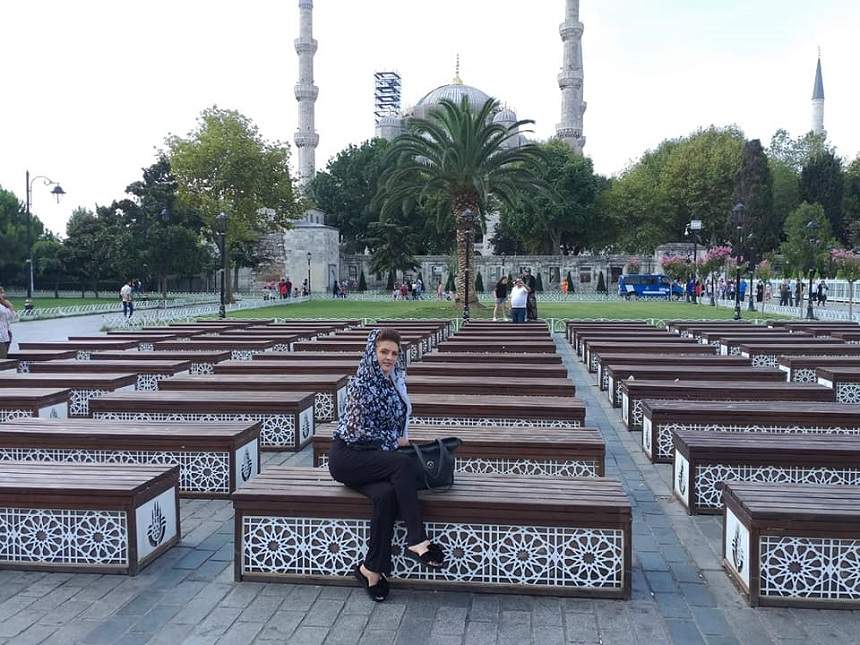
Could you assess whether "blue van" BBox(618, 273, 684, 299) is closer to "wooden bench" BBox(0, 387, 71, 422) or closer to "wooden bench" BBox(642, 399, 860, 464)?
"wooden bench" BBox(642, 399, 860, 464)

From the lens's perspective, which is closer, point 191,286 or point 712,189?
point 712,189

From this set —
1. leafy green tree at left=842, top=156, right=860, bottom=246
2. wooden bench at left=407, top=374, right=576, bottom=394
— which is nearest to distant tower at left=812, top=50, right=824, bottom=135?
leafy green tree at left=842, top=156, right=860, bottom=246

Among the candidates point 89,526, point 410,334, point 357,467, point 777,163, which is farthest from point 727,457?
point 777,163

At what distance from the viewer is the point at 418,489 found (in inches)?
179

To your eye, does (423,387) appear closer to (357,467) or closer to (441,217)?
(357,467)

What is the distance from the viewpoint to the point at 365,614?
418cm

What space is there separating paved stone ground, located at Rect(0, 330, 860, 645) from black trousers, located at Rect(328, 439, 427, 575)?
30cm

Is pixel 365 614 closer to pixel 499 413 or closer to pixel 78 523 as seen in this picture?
pixel 78 523

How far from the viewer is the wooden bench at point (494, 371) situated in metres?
9.77

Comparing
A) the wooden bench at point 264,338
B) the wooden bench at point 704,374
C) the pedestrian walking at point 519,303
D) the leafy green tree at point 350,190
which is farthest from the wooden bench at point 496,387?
the leafy green tree at point 350,190

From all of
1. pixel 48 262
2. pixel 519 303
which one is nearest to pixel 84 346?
pixel 519 303

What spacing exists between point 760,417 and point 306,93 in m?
64.9

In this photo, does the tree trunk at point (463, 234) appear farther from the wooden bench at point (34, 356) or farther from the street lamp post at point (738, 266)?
the wooden bench at point (34, 356)

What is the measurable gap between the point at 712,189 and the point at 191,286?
144 feet
